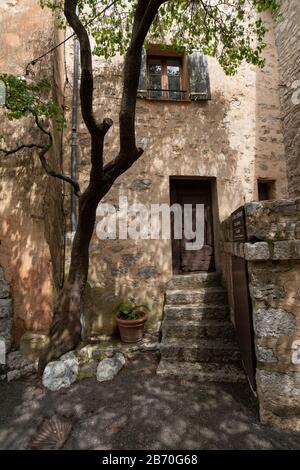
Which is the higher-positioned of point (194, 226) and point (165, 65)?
point (165, 65)

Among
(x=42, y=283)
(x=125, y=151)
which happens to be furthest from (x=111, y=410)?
(x=125, y=151)

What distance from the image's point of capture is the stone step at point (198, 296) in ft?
11.7

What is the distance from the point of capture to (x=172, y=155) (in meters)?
4.16

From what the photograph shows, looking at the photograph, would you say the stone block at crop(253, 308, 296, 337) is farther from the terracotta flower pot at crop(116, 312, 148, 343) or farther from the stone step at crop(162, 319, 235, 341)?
the terracotta flower pot at crop(116, 312, 148, 343)

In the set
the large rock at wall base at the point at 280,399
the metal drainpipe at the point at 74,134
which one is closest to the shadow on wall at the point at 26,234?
the metal drainpipe at the point at 74,134

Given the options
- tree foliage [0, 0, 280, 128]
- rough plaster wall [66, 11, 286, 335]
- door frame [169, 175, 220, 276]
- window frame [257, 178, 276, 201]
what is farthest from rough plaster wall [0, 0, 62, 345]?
window frame [257, 178, 276, 201]

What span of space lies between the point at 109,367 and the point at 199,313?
1.40m

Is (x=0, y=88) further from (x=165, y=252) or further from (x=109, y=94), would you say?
(x=165, y=252)

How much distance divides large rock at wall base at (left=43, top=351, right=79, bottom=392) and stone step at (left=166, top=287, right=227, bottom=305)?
159cm

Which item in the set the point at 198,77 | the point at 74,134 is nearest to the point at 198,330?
the point at 74,134

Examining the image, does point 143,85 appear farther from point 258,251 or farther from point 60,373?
point 60,373

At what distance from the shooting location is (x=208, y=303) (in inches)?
139

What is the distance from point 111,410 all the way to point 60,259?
2.24m

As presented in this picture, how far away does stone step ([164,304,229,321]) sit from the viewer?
11.0ft
